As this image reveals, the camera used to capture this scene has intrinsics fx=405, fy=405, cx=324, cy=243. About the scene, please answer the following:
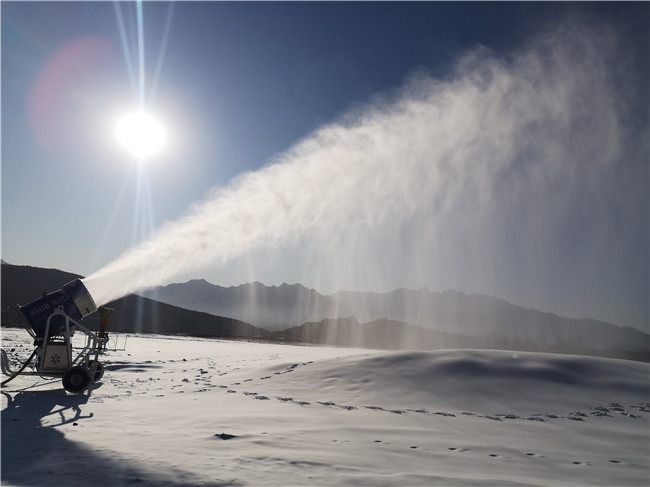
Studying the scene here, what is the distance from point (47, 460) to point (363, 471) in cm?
510

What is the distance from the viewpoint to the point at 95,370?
15.0 metres

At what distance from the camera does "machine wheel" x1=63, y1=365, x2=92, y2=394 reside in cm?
1295

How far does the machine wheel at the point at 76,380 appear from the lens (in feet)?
42.5

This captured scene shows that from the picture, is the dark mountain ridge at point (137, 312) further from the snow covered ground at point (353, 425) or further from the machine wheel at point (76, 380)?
the snow covered ground at point (353, 425)

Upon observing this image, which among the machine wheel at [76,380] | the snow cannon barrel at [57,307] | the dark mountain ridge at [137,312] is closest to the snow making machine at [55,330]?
the snow cannon barrel at [57,307]

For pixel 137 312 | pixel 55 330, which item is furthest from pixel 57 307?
pixel 137 312

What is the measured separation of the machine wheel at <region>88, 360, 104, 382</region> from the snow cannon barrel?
1691 millimetres

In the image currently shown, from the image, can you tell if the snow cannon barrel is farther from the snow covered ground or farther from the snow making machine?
the snow covered ground

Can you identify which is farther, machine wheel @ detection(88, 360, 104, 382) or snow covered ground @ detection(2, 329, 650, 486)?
machine wheel @ detection(88, 360, 104, 382)

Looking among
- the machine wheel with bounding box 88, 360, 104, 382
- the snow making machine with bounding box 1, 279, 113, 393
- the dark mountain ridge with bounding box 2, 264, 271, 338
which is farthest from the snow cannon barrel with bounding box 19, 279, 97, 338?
the dark mountain ridge with bounding box 2, 264, 271, 338

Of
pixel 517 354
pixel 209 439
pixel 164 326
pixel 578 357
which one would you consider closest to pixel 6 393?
pixel 209 439

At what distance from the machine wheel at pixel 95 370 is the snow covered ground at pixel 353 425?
1.39 ft

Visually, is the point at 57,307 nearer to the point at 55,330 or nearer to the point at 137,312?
the point at 55,330

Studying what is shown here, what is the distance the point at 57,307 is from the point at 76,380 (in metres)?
2.90
